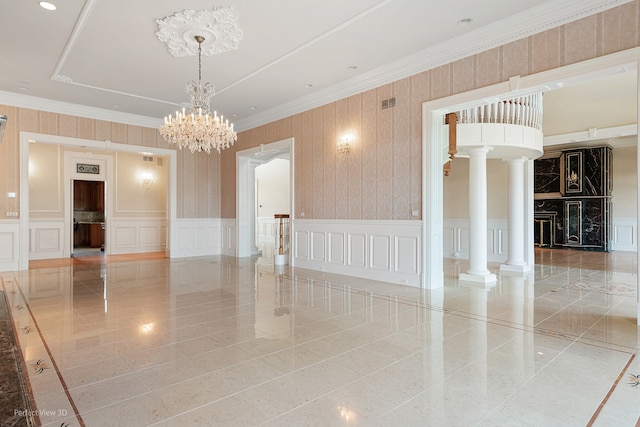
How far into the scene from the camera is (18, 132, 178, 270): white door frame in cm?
796

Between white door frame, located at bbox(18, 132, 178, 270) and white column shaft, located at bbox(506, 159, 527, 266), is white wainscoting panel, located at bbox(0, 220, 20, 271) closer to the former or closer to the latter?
white door frame, located at bbox(18, 132, 178, 270)

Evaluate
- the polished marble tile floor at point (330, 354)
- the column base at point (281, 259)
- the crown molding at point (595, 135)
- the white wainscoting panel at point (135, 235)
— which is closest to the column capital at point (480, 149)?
the polished marble tile floor at point (330, 354)

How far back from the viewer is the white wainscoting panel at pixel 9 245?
7.74m

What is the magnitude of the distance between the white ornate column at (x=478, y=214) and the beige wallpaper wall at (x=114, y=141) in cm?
741

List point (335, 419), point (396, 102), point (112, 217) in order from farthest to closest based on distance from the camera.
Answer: point (112, 217), point (396, 102), point (335, 419)

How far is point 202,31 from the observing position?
4938mm

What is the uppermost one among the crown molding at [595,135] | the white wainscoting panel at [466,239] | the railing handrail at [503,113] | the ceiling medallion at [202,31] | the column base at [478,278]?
the ceiling medallion at [202,31]

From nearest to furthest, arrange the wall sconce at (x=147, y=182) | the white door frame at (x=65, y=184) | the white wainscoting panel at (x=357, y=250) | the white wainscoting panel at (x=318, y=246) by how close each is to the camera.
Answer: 1. the white wainscoting panel at (x=357, y=250)
2. the white wainscoting panel at (x=318, y=246)
3. the white door frame at (x=65, y=184)
4. the wall sconce at (x=147, y=182)

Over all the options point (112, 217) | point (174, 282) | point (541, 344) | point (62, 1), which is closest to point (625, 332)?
point (541, 344)

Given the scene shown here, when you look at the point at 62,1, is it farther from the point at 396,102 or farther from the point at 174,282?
the point at 396,102

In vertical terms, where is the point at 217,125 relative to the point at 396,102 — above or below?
below

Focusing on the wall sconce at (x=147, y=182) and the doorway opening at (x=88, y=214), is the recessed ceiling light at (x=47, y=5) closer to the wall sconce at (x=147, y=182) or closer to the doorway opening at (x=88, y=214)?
the wall sconce at (x=147, y=182)

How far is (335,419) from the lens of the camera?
213 centimetres

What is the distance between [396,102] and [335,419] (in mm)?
5445
